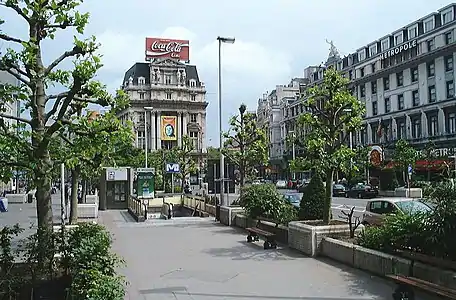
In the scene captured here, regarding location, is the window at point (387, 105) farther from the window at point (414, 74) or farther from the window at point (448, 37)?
the window at point (448, 37)

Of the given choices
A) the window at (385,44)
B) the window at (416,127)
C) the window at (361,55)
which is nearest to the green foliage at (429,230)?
the window at (416,127)

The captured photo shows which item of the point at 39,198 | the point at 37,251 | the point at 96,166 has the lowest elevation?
the point at 37,251

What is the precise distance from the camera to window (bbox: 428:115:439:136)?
53312mm

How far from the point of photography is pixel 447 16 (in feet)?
172

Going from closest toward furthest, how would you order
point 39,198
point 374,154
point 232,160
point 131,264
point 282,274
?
point 39,198 → point 282,274 → point 131,264 → point 232,160 → point 374,154

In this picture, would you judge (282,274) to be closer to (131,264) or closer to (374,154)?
(131,264)

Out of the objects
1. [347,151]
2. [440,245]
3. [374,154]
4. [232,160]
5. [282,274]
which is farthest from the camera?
[374,154]

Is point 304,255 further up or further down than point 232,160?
further down

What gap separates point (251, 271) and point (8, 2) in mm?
7398

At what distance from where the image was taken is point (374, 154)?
5419 centimetres

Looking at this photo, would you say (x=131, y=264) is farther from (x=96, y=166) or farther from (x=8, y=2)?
(x=8, y=2)

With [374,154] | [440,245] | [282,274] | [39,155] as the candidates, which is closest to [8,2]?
[39,155]

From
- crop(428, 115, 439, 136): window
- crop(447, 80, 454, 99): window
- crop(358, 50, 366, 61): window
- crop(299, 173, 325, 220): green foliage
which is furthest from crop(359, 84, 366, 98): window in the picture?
crop(299, 173, 325, 220): green foliage

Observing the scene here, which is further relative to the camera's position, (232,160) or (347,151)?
(232,160)
